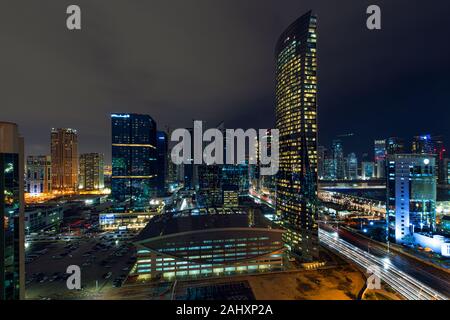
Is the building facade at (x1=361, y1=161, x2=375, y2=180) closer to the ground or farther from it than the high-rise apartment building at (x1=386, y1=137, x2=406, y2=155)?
closer to the ground

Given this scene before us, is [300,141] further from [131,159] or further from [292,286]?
[131,159]

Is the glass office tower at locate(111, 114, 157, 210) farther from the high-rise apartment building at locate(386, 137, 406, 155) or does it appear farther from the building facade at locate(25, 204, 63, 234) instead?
the high-rise apartment building at locate(386, 137, 406, 155)

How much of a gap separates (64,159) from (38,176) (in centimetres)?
1009

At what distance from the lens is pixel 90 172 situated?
87.1 metres

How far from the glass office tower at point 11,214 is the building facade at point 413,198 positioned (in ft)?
141

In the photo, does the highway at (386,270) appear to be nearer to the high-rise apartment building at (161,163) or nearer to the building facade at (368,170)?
the high-rise apartment building at (161,163)

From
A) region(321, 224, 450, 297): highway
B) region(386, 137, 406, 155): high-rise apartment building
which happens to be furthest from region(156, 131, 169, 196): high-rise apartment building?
region(386, 137, 406, 155): high-rise apartment building

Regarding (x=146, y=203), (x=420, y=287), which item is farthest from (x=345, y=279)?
(x=146, y=203)

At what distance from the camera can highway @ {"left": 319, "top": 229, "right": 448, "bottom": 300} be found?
57.9 feet

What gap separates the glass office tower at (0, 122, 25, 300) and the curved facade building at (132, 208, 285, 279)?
46.1 ft

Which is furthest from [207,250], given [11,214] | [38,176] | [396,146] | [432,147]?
[396,146]

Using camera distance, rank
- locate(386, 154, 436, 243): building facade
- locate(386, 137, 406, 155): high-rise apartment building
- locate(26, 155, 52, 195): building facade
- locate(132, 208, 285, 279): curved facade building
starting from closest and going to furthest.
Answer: locate(132, 208, 285, 279): curved facade building
locate(386, 154, 436, 243): building facade
locate(26, 155, 52, 195): building facade
locate(386, 137, 406, 155): high-rise apartment building

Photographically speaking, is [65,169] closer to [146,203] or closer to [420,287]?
[146,203]
